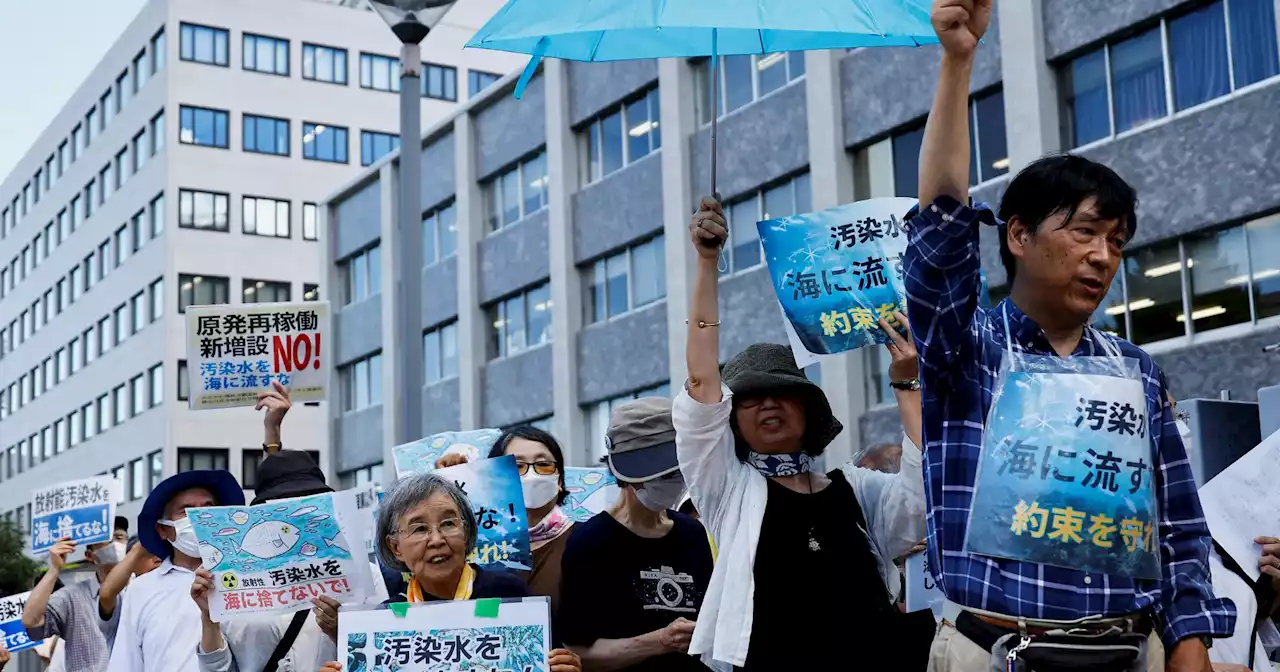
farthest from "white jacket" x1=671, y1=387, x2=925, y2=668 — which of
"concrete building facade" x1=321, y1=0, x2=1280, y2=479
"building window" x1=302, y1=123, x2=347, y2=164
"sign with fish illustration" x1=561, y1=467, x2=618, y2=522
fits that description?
"building window" x1=302, y1=123, x2=347, y2=164

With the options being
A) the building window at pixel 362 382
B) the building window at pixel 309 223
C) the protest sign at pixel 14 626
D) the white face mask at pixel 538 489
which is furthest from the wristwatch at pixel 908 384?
the building window at pixel 309 223

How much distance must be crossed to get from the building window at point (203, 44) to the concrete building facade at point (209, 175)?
0.05m

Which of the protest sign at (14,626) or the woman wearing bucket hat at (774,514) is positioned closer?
the woman wearing bucket hat at (774,514)

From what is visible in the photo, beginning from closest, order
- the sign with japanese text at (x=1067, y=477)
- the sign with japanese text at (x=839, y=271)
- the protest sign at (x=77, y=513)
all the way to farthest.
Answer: the sign with japanese text at (x=1067, y=477) → the sign with japanese text at (x=839, y=271) → the protest sign at (x=77, y=513)

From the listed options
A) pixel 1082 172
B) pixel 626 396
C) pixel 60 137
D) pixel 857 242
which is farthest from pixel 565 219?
pixel 60 137

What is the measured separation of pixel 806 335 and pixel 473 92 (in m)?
56.2

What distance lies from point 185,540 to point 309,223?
5198 centimetres

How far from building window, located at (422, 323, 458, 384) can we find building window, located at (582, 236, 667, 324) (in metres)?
5.72

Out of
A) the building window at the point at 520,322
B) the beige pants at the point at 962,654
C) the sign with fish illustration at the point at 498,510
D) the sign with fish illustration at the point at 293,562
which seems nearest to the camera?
the beige pants at the point at 962,654

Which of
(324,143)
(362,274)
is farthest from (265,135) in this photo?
(362,274)

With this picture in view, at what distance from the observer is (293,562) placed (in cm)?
604

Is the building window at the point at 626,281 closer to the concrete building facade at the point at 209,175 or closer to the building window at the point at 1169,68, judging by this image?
the building window at the point at 1169,68

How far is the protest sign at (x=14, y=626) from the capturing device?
35.9 ft

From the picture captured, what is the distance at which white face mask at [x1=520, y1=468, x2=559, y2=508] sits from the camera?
272 inches
